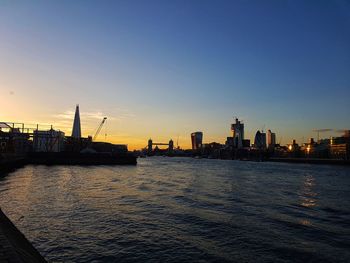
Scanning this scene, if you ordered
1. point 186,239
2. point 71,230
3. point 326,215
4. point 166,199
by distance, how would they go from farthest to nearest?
1. point 166,199
2. point 326,215
3. point 71,230
4. point 186,239

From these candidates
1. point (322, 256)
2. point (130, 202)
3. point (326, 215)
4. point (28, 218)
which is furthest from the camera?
point (130, 202)

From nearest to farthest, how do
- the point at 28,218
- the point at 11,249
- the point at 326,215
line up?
the point at 11,249 → the point at 28,218 → the point at 326,215

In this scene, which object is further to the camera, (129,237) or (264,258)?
(129,237)

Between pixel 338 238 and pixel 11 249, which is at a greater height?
pixel 11 249

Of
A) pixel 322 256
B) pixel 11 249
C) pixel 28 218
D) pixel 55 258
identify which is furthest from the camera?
pixel 28 218

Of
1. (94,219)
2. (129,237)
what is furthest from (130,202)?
(129,237)

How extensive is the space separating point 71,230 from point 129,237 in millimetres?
4196

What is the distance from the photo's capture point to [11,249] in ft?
34.9

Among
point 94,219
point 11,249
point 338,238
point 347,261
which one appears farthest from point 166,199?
point 11,249

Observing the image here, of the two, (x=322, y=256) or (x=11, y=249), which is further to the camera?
(x=322, y=256)

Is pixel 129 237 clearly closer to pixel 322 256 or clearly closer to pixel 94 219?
pixel 94 219

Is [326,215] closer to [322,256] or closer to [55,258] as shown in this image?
[322,256]

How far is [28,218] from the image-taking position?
2331 cm

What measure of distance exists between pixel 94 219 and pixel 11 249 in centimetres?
1366
